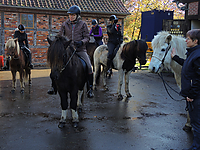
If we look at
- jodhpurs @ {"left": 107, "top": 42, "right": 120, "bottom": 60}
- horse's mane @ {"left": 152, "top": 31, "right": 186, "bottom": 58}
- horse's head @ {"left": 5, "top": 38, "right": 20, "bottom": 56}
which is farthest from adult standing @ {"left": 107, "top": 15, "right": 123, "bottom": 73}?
horse's head @ {"left": 5, "top": 38, "right": 20, "bottom": 56}

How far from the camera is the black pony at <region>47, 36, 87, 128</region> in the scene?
4078mm

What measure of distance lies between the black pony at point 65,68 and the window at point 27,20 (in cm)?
A: 1293

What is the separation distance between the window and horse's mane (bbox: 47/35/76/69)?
1348 cm

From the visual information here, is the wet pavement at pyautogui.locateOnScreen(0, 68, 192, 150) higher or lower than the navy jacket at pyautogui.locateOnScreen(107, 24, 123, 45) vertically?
lower

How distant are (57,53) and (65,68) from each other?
1.75ft

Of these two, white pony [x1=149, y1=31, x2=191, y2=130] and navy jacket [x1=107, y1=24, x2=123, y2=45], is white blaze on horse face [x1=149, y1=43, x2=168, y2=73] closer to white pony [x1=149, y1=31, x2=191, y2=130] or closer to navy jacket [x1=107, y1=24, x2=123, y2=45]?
white pony [x1=149, y1=31, x2=191, y2=130]

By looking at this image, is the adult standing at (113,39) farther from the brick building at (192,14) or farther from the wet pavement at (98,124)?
the brick building at (192,14)

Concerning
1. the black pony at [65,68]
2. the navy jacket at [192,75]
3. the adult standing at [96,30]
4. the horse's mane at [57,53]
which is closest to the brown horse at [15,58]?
the adult standing at [96,30]

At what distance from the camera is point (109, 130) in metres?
4.66

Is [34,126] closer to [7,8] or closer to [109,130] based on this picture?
[109,130]

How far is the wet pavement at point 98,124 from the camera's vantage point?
157 inches

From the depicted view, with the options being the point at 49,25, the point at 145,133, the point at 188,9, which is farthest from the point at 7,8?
the point at 145,133

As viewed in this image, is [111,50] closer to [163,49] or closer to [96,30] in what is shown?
[96,30]

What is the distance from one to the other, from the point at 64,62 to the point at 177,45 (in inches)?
98.5
